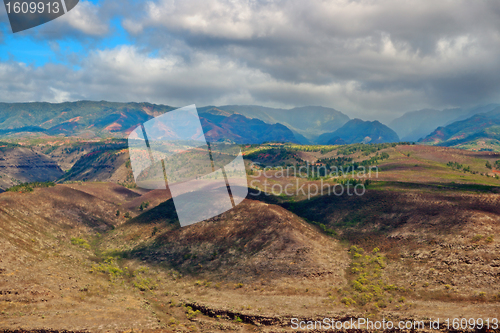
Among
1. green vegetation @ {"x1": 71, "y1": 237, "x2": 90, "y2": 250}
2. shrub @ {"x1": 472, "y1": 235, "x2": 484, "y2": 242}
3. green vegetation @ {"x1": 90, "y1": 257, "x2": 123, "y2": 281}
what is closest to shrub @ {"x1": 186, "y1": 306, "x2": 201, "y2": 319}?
green vegetation @ {"x1": 90, "y1": 257, "x2": 123, "y2": 281}

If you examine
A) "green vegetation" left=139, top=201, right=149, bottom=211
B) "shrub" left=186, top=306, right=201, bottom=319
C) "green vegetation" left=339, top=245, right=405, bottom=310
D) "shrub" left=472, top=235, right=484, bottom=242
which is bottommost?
"shrub" left=186, top=306, right=201, bottom=319

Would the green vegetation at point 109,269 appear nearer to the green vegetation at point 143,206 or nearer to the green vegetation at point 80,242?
the green vegetation at point 80,242

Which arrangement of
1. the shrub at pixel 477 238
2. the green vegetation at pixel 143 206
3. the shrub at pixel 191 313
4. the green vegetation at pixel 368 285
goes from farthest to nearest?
1. the green vegetation at pixel 143 206
2. the shrub at pixel 477 238
3. the shrub at pixel 191 313
4. the green vegetation at pixel 368 285

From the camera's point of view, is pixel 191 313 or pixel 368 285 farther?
pixel 368 285

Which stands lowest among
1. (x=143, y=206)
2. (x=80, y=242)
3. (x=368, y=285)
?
(x=368, y=285)

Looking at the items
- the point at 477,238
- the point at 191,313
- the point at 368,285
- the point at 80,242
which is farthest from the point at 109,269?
the point at 477,238

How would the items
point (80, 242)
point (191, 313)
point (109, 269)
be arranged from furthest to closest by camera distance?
1. point (80, 242)
2. point (109, 269)
3. point (191, 313)

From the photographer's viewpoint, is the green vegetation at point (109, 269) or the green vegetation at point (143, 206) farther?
the green vegetation at point (143, 206)

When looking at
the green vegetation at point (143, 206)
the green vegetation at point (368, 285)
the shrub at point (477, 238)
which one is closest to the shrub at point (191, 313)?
the green vegetation at point (368, 285)

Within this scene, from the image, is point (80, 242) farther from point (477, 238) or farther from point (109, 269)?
point (477, 238)

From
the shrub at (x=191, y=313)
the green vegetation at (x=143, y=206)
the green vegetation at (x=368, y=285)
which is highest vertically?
the green vegetation at (x=143, y=206)

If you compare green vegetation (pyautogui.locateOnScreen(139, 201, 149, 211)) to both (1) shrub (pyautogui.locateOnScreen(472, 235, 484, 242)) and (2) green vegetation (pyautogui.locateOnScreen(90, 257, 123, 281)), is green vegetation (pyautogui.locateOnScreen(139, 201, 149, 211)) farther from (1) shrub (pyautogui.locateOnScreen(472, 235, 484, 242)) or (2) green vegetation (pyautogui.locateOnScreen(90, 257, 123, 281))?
(1) shrub (pyautogui.locateOnScreen(472, 235, 484, 242))

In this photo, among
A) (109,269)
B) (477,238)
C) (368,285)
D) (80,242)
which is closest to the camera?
(368,285)
